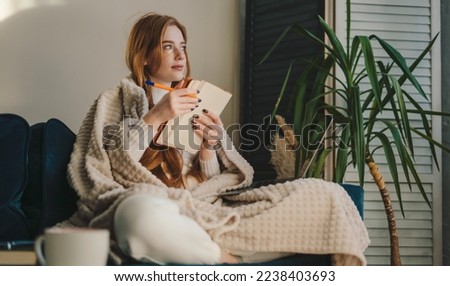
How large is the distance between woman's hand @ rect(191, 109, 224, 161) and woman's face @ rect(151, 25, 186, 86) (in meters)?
0.23

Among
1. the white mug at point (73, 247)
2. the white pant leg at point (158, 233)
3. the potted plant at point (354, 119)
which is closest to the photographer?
the white mug at point (73, 247)

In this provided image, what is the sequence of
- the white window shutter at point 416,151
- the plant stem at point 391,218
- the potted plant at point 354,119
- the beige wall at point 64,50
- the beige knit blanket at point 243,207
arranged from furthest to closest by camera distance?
the beige wall at point 64,50 → the white window shutter at point 416,151 → the plant stem at point 391,218 → the potted plant at point 354,119 → the beige knit blanket at point 243,207

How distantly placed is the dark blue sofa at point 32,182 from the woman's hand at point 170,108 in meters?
0.26

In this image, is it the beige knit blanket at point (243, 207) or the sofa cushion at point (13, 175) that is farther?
the sofa cushion at point (13, 175)

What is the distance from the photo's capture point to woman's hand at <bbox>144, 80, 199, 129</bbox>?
169 centimetres

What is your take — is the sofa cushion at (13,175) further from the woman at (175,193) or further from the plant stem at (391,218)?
the plant stem at (391,218)

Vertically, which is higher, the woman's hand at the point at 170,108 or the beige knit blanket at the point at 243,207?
the woman's hand at the point at 170,108

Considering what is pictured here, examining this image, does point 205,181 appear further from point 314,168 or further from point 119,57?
point 119,57

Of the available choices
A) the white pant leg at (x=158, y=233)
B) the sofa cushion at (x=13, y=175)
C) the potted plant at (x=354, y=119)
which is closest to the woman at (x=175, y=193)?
the white pant leg at (x=158, y=233)

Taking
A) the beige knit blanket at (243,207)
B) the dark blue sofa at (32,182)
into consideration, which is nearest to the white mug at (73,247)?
the beige knit blanket at (243,207)

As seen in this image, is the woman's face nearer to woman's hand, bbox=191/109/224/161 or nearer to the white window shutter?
woman's hand, bbox=191/109/224/161

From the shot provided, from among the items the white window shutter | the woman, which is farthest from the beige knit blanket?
the white window shutter

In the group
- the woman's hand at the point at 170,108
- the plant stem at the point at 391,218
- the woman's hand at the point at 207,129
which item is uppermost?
the woman's hand at the point at 170,108

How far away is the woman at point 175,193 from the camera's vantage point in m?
1.29
